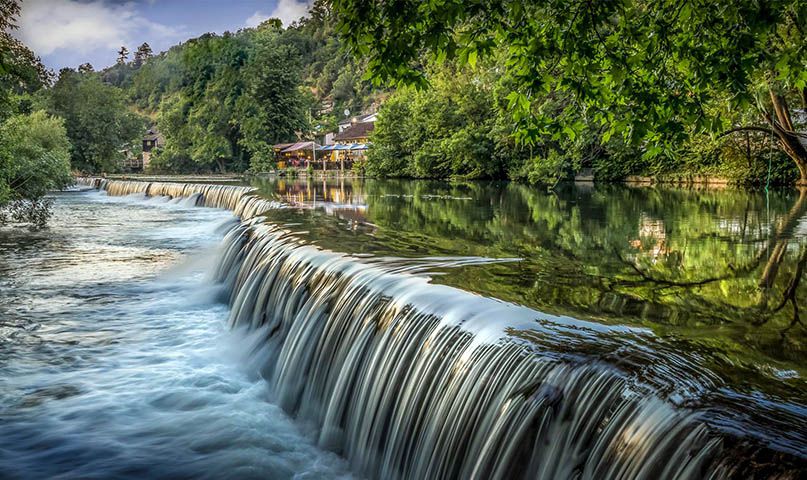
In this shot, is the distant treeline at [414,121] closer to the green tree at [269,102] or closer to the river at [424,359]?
the green tree at [269,102]

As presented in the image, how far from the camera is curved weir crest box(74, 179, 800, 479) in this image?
3328 mm

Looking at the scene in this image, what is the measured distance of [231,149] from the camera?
84.8 metres

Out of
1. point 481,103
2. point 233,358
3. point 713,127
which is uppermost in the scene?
point 481,103

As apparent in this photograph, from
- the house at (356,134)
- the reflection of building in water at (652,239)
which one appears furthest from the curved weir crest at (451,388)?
the house at (356,134)

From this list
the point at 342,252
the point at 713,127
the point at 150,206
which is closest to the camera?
the point at 713,127

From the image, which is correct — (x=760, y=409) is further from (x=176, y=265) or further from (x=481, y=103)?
(x=481, y=103)

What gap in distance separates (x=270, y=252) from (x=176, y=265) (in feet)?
18.3

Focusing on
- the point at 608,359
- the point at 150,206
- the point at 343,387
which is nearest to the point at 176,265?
the point at 343,387

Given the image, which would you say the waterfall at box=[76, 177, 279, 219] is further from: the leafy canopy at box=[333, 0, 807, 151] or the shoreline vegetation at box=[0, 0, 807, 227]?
Result: the leafy canopy at box=[333, 0, 807, 151]

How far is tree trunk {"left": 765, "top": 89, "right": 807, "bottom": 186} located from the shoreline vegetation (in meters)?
0.07

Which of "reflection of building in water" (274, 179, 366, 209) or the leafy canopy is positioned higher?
the leafy canopy

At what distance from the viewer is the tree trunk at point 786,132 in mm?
24375

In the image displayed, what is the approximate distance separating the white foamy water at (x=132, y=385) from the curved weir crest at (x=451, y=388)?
435 mm

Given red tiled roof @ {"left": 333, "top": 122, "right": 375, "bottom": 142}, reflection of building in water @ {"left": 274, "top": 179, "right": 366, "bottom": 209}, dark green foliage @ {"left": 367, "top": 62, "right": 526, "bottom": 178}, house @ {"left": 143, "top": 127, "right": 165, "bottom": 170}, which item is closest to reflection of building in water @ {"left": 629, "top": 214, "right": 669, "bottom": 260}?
reflection of building in water @ {"left": 274, "top": 179, "right": 366, "bottom": 209}
